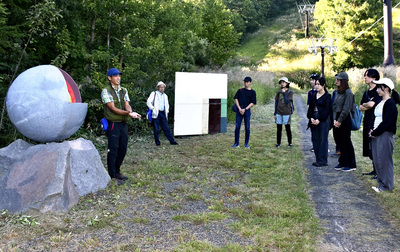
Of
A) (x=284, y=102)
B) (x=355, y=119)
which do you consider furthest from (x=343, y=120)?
(x=284, y=102)

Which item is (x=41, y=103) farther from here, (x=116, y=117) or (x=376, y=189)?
(x=376, y=189)

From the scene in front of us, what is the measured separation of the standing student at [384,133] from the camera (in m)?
5.66

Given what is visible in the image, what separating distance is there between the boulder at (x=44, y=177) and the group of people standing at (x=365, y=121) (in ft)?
15.5

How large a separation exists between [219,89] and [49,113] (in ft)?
26.2

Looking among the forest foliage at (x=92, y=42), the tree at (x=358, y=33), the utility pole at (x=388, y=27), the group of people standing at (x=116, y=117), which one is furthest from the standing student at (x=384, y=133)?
the tree at (x=358, y=33)

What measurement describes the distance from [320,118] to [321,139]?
1.56ft

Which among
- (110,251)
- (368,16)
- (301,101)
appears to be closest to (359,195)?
(110,251)

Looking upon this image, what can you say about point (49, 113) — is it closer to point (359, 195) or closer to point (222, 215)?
point (222, 215)

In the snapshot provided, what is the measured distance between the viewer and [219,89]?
12.8m

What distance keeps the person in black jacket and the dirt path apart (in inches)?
19.9

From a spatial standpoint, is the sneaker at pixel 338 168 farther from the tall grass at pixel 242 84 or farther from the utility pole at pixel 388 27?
the utility pole at pixel 388 27

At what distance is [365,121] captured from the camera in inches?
263

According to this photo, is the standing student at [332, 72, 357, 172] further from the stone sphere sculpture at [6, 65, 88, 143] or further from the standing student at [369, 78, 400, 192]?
the stone sphere sculpture at [6, 65, 88, 143]

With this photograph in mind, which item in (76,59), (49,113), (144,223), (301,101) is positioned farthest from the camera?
(301,101)
